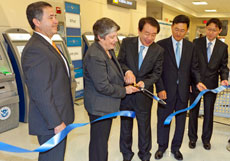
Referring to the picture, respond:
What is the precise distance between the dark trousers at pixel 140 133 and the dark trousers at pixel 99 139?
50cm

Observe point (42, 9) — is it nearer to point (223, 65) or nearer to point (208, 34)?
point (208, 34)

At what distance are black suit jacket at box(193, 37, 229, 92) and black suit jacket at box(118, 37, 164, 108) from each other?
2.31ft

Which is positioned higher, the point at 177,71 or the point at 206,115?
the point at 177,71

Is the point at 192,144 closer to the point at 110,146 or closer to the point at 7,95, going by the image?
the point at 110,146

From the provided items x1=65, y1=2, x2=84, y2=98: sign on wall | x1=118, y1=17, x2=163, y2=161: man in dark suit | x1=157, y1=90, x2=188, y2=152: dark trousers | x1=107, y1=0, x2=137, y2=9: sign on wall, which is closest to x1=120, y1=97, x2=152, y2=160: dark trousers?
x1=118, y1=17, x2=163, y2=161: man in dark suit

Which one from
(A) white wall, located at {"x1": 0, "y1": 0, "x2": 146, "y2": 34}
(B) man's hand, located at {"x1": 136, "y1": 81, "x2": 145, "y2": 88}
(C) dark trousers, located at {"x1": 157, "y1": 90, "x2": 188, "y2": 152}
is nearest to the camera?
(B) man's hand, located at {"x1": 136, "y1": 81, "x2": 145, "y2": 88}

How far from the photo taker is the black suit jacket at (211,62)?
2.68 metres

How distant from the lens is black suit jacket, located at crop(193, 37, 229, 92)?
2680mm

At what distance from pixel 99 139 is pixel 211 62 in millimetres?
1736

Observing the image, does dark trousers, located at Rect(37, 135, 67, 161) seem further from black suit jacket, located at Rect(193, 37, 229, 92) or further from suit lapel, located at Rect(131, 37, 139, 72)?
black suit jacket, located at Rect(193, 37, 229, 92)

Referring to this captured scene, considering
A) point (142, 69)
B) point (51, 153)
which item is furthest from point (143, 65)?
point (51, 153)

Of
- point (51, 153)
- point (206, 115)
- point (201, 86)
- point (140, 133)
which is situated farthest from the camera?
point (206, 115)

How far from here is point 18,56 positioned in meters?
3.54

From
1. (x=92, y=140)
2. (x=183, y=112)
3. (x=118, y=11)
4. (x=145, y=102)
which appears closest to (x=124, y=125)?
(x=145, y=102)
